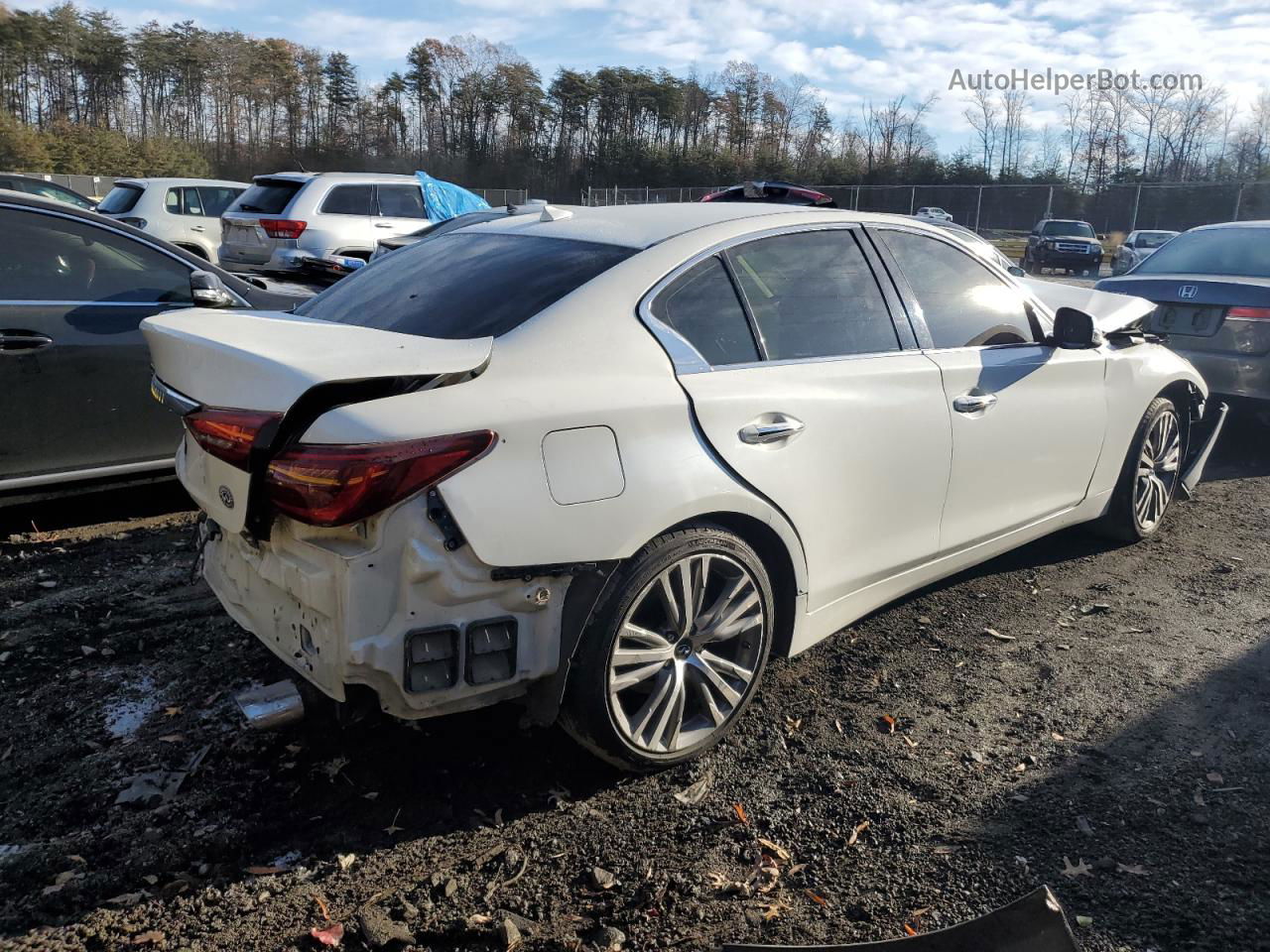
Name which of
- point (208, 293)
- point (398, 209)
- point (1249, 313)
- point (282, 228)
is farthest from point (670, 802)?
point (398, 209)

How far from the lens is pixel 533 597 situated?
255cm

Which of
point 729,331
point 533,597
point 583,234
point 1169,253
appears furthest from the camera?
point 1169,253

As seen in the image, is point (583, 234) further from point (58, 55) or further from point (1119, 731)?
point (58, 55)

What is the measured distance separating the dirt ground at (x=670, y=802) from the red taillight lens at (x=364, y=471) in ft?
3.17

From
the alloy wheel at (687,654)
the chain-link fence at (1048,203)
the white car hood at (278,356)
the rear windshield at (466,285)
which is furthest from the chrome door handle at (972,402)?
the chain-link fence at (1048,203)

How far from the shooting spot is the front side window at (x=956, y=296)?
12.3 feet

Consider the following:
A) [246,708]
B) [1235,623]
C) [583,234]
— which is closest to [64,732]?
[246,708]

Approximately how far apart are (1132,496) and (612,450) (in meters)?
3.39

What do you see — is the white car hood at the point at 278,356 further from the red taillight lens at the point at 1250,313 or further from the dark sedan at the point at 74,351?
the red taillight lens at the point at 1250,313

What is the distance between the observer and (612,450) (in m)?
2.64

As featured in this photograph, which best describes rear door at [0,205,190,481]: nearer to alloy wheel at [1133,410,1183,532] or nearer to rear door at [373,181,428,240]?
alloy wheel at [1133,410,1183,532]

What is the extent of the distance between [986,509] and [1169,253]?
531cm

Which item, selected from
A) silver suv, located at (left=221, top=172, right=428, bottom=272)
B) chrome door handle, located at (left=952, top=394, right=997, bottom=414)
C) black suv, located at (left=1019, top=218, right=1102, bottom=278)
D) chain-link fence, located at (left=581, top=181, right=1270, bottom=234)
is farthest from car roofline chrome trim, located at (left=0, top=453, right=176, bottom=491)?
chain-link fence, located at (left=581, top=181, right=1270, bottom=234)

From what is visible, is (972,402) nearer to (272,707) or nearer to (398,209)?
(272,707)
